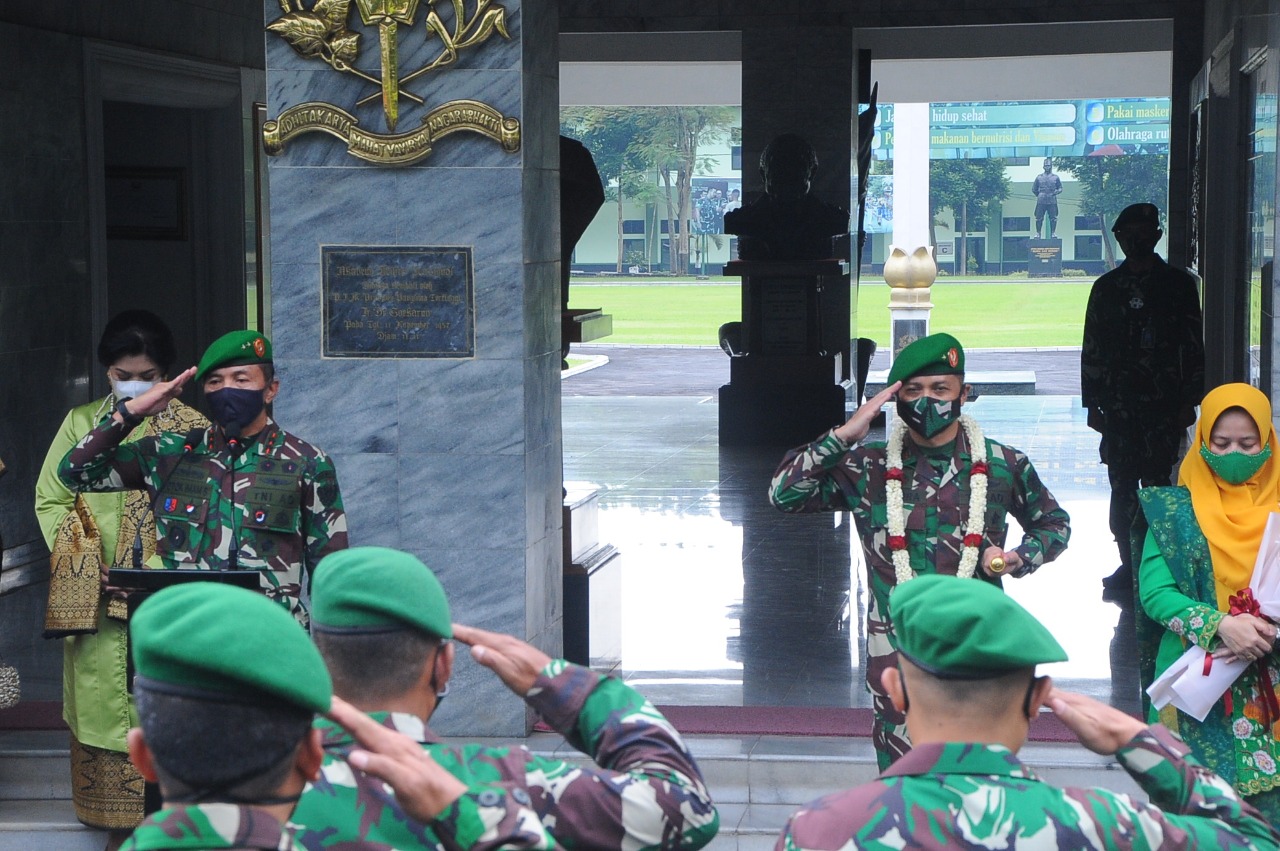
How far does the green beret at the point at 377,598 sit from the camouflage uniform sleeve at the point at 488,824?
26cm

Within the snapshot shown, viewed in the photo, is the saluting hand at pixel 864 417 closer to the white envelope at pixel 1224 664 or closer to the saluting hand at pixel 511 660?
the white envelope at pixel 1224 664

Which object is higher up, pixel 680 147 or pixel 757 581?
pixel 680 147

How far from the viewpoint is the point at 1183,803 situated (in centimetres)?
257

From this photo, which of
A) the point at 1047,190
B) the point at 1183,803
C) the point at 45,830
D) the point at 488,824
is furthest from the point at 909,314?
the point at 1047,190

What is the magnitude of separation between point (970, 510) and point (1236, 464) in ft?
2.34

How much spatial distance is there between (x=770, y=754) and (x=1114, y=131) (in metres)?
55.4

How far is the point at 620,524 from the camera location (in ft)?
37.2

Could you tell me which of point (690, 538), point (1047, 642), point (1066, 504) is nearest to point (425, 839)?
point (1047, 642)

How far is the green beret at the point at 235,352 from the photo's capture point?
5.02m

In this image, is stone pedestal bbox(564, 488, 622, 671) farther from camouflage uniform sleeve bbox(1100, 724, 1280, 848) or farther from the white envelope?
camouflage uniform sleeve bbox(1100, 724, 1280, 848)

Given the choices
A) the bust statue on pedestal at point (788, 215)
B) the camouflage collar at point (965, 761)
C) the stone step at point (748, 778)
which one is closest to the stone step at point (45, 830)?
the stone step at point (748, 778)

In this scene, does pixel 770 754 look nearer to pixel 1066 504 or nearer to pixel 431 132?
pixel 431 132

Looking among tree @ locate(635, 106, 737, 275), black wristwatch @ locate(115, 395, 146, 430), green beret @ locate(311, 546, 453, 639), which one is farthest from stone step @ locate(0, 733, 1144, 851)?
tree @ locate(635, 106, 737, 275)

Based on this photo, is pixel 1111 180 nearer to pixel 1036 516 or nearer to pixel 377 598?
pixel 1036 516
